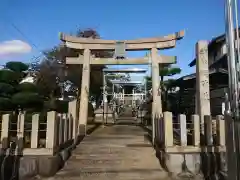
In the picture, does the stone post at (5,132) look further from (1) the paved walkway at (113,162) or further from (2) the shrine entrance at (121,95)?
(2) the shrine entrance at (121,95)

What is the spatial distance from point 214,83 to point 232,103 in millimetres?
13948

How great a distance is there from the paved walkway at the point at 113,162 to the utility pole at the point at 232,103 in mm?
4381

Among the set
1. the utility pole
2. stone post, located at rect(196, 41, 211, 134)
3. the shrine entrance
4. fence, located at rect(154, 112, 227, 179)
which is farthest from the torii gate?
the utility pole

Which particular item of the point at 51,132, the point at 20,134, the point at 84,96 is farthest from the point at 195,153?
the point at 84,96

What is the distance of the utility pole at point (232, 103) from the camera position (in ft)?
13.9

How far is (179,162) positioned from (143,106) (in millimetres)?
15817

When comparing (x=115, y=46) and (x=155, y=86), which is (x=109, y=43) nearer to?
(x=115, y=46)

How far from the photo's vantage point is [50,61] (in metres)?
24.7

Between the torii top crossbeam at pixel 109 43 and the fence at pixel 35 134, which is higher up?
the torii top crossbeam at pixel 109 43

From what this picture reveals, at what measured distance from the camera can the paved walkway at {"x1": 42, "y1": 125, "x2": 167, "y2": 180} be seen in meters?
8.66

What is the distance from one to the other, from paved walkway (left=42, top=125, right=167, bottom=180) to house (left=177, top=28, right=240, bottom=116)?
221 inches

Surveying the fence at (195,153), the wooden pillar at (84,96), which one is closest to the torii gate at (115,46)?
the wooden pillar at (84,96)

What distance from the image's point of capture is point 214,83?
17.8 metres

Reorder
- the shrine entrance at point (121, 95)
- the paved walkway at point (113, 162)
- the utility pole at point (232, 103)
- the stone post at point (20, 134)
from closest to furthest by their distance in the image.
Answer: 1. the utility pole at point (232, 103)
2. the stone post at point (20, 134)
3. the paved walkway at point (113, 162)
4. the shrine entrance at point (121, 95)
